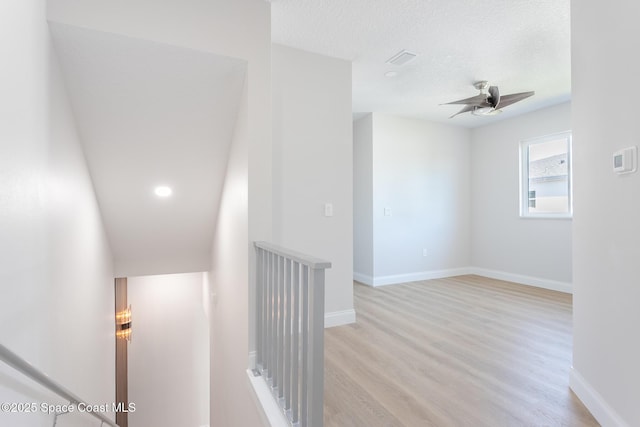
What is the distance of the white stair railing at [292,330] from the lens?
1257 millimetres

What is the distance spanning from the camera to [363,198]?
15.6 feet

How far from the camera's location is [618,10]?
1.41m

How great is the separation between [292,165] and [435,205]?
315 centimetres

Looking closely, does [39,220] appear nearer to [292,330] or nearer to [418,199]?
[292,330]

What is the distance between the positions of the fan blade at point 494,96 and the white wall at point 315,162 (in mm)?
1466

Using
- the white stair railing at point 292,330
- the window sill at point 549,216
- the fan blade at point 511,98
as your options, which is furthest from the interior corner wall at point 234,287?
the window sill at point 549,216

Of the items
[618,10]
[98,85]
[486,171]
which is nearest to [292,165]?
[98,85]

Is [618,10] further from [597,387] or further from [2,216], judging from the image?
[2,216]

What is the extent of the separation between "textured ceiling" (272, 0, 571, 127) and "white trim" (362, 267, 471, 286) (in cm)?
260

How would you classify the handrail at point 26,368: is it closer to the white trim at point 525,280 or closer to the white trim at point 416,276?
the white trim at point 416,276

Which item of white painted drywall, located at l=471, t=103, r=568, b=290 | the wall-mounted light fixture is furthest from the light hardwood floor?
the wall-mounted light fixture

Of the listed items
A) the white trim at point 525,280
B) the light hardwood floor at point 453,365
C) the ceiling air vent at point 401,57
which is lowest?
the light hardwood floor at point 453,365

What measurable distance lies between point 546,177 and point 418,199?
1.82 m

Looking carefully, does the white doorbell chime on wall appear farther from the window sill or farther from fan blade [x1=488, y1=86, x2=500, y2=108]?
the window sill
